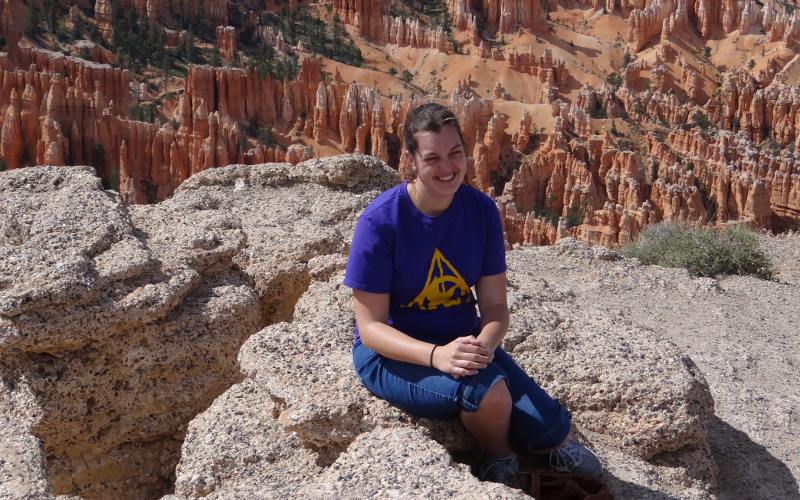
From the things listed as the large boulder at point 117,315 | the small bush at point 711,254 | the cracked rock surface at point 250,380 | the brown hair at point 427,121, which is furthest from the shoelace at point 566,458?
the small bush at point 711,254

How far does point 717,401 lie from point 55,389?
317 cm

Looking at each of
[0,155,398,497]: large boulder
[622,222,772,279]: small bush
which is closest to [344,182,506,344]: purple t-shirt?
[0,155,398,497]: large boulder

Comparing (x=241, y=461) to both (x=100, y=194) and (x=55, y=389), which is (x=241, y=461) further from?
(x=100, y=194)

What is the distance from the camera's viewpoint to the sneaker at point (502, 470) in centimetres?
273

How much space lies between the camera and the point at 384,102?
3766 centimetres

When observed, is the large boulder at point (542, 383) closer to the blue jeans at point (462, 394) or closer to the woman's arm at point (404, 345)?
the blue jeans at point (462, 394)

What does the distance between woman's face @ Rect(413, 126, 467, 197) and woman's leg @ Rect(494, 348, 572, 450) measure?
0.72m

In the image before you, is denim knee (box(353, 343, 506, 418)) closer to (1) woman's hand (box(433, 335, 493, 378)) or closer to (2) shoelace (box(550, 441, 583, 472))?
(1) woman's hand (box(433, 335, 493, 378))

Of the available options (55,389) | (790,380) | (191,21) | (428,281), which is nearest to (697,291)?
(790,380)

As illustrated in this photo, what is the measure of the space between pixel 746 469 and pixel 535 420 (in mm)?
1354

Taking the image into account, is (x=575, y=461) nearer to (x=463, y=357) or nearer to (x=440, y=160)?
(x=463, y=357)

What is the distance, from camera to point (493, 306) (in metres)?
3.02

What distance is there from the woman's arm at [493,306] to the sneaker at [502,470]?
1.28 feet

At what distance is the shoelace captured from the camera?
280cm
